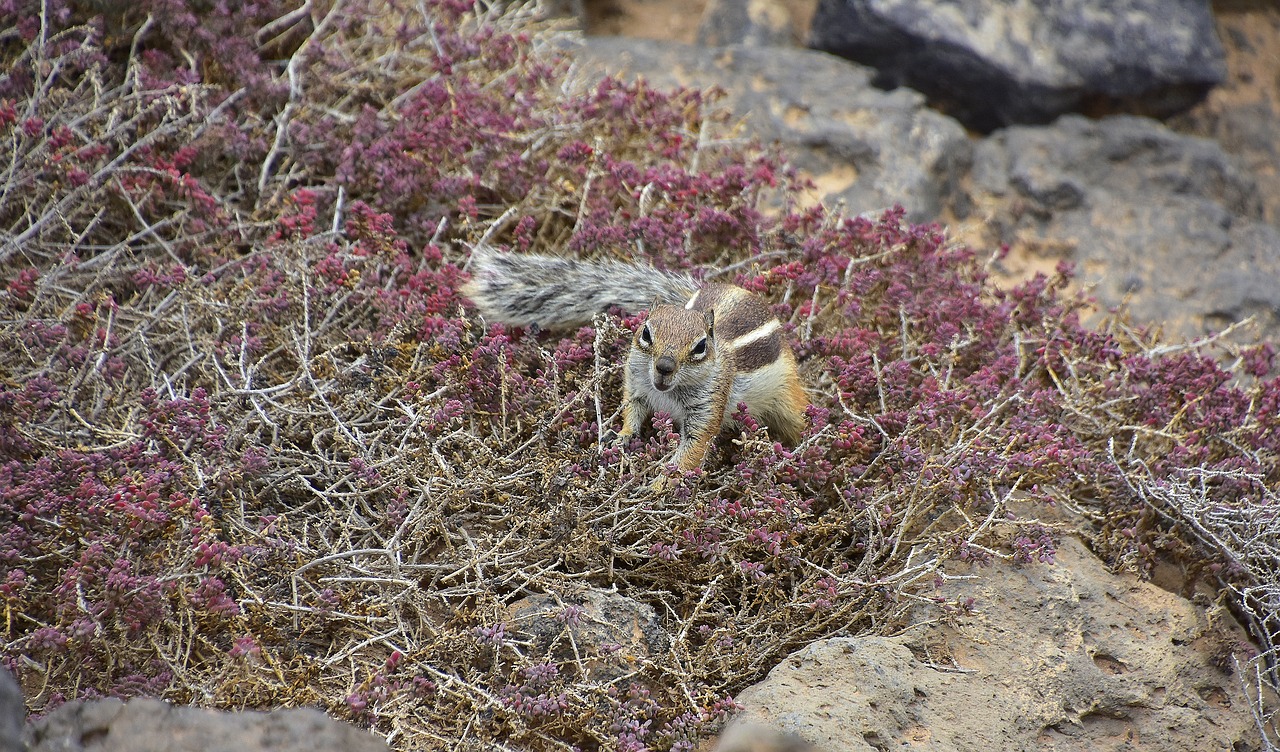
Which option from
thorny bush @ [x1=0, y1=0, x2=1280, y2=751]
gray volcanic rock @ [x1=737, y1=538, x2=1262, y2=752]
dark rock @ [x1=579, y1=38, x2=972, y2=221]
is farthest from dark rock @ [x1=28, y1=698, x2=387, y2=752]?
dark rock @ [x1=579, y1=38, x2=972, y2=221]

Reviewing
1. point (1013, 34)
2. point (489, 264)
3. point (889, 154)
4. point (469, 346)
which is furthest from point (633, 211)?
point (1013, 34)

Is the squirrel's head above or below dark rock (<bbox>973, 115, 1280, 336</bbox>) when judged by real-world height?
above

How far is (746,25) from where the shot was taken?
8.91 m

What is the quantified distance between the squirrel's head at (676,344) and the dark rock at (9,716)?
2610mm

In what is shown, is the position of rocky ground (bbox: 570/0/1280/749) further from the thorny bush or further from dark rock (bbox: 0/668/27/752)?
dark rock (bbox: 0/668/27/752)

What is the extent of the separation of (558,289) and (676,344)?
0.90 metres

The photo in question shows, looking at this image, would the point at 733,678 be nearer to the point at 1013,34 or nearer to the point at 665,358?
the point at 665,358

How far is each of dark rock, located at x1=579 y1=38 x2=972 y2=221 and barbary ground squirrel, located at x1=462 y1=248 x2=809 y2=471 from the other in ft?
7.26

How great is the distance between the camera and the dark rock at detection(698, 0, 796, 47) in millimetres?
8883

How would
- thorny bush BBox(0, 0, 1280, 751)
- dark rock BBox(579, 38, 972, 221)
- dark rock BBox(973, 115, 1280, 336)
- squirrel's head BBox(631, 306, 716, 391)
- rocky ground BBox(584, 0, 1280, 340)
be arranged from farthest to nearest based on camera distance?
dark rock BBox(579, 38, 972, 221) < rocky ground BBox(584, 0, 1280, 340) < dark rock BBox(973, 115, 1280, 336) < squirrel's head BBox(631, 306, 716, 391) < thorny bush BBox(0, 0, 1280, 751)

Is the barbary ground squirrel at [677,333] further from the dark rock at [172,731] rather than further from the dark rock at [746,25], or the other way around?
the dark rock at [746,25]

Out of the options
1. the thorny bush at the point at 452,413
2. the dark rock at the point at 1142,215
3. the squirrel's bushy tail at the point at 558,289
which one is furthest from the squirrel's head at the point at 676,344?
the dark rock at the point at 1142,215

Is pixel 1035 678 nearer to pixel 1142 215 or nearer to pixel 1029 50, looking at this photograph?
pixel 1142 215

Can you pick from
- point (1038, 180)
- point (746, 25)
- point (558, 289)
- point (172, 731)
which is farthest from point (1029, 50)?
point (172, 731)
